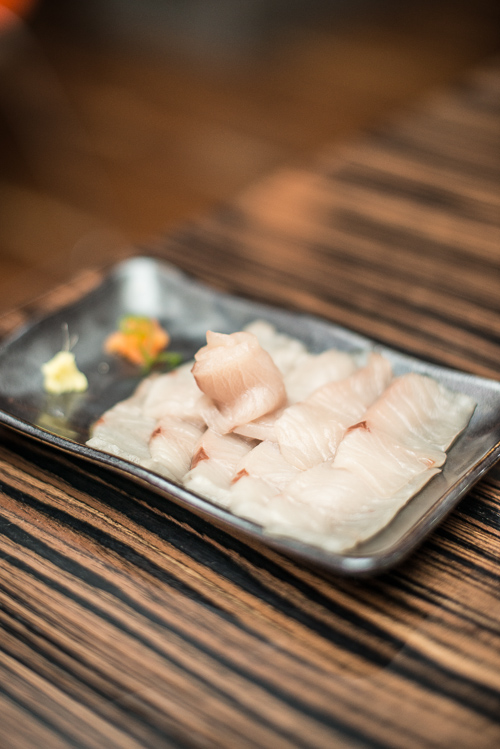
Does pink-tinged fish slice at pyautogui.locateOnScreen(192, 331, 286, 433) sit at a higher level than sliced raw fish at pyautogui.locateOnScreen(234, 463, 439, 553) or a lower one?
higher

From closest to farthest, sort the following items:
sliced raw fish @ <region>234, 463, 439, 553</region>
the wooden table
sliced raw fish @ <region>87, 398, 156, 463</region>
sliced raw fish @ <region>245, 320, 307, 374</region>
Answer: the wooden table, sliced raw fish @ <region>234, 463, 439, 553</region>, sliced raw fish @ <region>87, 398, 156, 463</region>, sliced raw fish @ <region>245, 320, 307, 374</region>

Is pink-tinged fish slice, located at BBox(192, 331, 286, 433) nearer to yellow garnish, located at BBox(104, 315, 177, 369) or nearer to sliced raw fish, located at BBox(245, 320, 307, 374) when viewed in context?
sliced raw fish, located at BBox(245, 320, 307, 374)

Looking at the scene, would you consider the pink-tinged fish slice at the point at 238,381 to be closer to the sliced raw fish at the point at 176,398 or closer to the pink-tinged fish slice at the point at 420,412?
the sliced raw fish at the point at 176,398

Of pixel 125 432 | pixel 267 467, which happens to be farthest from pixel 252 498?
pixel 125 432

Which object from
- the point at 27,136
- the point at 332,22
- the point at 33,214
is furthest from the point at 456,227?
the point at 332,22

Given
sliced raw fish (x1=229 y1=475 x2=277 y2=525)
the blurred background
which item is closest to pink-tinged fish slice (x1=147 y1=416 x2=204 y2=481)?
sliced raw fish (x1=229 y1=475 x2=277 y2=525)

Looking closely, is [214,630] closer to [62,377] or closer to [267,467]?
[267,467]

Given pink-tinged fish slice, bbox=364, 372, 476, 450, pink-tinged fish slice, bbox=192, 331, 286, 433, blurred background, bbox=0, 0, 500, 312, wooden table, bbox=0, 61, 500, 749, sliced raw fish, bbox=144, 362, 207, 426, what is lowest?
wooden table, bbox=0, 61, 500, 749
